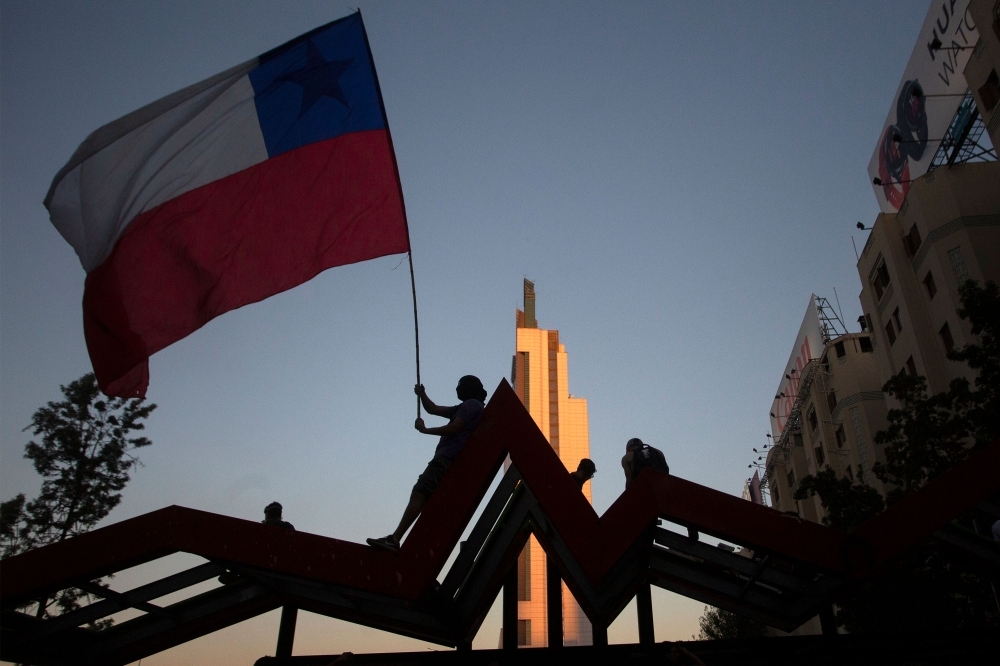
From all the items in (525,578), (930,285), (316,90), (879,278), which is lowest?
(316,90)

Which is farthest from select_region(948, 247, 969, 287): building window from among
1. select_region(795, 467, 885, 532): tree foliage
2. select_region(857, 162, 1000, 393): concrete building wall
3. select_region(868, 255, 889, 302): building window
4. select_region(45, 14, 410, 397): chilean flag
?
select_region(45, 14, 410, 397): chilean flag

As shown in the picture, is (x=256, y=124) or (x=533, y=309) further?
(x=533, y=309)

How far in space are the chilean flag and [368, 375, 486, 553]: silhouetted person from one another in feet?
5.90

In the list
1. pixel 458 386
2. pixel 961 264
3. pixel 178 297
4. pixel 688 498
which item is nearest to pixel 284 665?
pixel 458 386

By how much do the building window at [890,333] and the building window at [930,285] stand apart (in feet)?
10.6

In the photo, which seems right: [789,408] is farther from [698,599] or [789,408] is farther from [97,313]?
[97,313]

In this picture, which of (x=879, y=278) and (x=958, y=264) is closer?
(x=958, y=264)

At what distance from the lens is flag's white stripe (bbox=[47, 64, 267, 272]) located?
7891 millimetres

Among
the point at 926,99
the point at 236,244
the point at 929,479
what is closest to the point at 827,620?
the point at 236,244

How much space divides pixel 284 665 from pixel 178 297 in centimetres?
393

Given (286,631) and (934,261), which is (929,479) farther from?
(286,631)

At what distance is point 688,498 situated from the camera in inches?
265

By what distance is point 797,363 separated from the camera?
151ft

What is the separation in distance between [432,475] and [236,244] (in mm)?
3314
